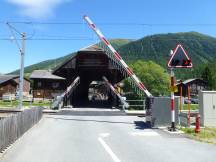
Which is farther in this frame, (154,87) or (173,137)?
(154,87)

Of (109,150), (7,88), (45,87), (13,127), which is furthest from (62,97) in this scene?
(7,88)

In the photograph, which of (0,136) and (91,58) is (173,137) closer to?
(0,136)

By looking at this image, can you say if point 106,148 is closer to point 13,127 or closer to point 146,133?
point 13,127

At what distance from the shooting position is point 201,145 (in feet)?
43.2

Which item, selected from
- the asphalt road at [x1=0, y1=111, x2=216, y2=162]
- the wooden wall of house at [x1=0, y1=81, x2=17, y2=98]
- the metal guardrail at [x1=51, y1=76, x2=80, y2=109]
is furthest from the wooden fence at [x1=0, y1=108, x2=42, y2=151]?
the wooden wall of house at [x1=0, y1=81, x2=17, y2=98]

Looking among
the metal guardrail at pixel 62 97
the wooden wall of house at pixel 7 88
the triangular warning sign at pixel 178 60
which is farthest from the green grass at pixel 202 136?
the wooden wall of house at pixel 7 88

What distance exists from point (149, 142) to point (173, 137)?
1972 mm

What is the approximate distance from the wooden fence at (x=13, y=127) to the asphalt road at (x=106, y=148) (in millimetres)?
288

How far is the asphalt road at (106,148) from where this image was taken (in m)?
10.5

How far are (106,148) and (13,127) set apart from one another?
13.1ft

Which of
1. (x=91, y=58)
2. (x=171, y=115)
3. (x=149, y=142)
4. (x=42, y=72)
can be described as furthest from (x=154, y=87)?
(x=149, y=142)

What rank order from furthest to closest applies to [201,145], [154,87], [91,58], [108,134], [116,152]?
[154,87] → [91,58] → [108,134] → [201,145] → [116,152]

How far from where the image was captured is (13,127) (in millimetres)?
13547

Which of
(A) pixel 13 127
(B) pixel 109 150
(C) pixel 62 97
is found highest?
(C) pixel 62 97
